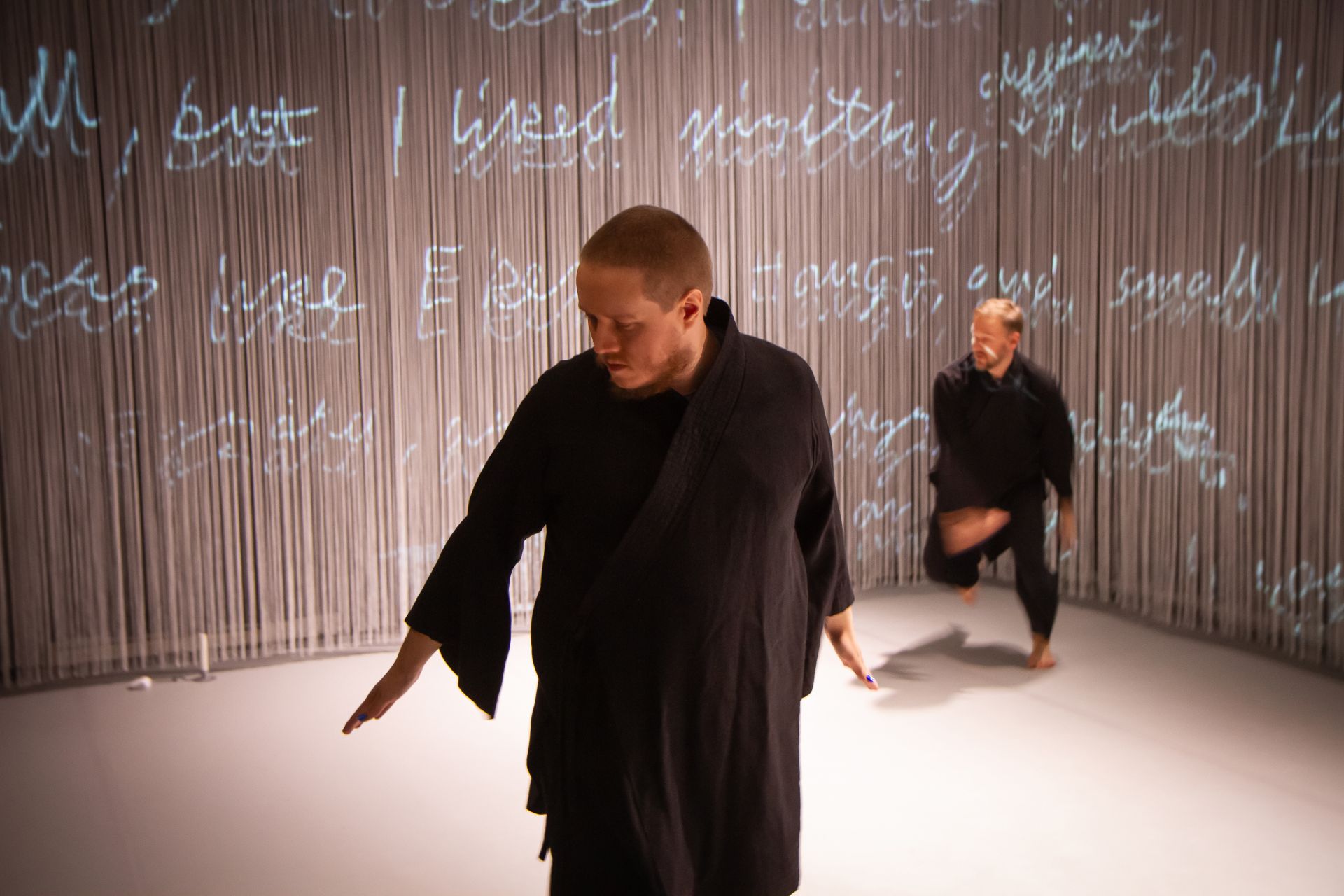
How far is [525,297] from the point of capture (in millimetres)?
4203

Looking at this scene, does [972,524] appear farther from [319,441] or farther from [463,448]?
[319,441]

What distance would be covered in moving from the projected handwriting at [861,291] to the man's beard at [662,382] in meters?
3.01

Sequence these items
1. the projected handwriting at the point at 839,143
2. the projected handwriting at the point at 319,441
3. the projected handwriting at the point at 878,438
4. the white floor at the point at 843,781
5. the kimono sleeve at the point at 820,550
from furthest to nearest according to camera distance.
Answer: the projected handwriting at the point at 878,438 → the projected handwriting at the point at 839,143 → the projected handwriting at the point at 319,441 → the white floor at the point at 843,781 → the kimono sleeve at the point at 820,550

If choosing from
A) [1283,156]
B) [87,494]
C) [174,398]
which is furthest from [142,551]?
[1283,156]

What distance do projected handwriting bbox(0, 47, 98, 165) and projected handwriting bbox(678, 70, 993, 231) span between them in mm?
1939

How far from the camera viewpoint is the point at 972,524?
3764mm

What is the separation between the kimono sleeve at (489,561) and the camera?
1632 millimetres

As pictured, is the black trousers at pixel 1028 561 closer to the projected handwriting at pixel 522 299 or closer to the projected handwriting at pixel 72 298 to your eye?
the projected handwriting at pixel 522 299

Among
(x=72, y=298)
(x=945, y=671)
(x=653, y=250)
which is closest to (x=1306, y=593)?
(x=945, y=671)

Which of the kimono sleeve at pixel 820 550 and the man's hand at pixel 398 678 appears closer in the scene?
the man's hand at pixel 398 678

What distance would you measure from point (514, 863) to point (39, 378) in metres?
2.14

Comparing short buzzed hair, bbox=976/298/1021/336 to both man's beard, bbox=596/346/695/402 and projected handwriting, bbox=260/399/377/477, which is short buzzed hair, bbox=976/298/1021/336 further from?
man's beard, bbox=596/346/695/402

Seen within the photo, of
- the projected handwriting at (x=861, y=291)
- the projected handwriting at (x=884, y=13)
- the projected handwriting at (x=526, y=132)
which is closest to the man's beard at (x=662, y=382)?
the projected handwriting at (x=526, y=132)

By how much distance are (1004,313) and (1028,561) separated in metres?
0.79
